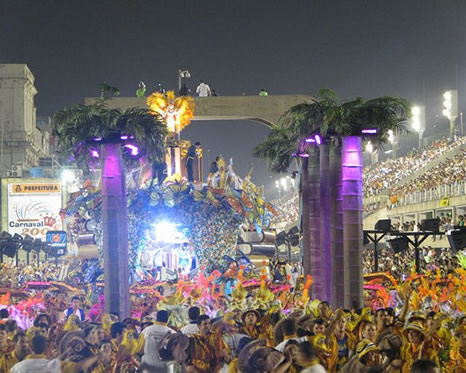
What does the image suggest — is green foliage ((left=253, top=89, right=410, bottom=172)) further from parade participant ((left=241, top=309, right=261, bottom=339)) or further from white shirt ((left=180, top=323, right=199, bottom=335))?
white shirt ((left=180, top=323, right=199, bottom=335))

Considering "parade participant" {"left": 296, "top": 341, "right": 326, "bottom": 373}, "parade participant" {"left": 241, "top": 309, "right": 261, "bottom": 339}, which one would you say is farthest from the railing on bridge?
"parade participant" {"left": 296, "top": 341, "right": 326, "bottom": 373}

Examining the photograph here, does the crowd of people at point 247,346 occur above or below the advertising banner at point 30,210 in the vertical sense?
below

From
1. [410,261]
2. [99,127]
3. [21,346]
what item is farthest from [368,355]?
[410,261]

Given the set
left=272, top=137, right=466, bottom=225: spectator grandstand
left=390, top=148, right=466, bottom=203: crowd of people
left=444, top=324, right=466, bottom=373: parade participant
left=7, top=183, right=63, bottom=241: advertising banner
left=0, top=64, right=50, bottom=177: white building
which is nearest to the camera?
left=444, top=324, right=466, bottom=373: parade participant

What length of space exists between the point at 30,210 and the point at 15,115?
85.7 ft

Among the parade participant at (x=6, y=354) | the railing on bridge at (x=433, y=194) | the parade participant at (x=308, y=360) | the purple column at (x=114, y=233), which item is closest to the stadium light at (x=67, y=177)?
the railing on bridge at (x=433, y=194)

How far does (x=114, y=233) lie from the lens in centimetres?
1831

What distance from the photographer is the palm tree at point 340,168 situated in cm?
1825

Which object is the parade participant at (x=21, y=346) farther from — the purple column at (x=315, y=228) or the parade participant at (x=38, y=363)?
the purple column at (x=315, y=228)

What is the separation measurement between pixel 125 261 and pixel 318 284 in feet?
16.9

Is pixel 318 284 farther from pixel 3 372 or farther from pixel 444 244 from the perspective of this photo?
pixel 444 244

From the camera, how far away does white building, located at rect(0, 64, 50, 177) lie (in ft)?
245

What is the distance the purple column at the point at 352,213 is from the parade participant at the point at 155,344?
8.14 metres

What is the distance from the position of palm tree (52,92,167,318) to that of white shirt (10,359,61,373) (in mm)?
9285
